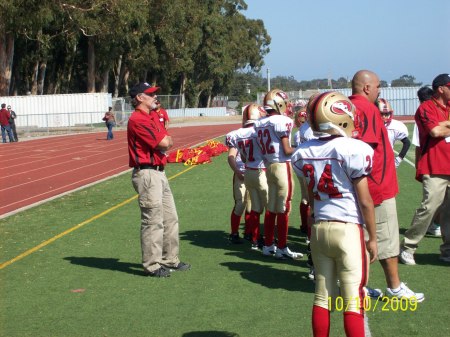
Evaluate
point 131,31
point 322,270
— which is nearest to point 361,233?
point 322,270

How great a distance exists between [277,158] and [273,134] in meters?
0.29

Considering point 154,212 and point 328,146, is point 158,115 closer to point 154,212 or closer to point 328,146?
point 154,212

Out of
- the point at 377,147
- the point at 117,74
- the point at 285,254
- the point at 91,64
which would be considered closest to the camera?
the point at 377,147

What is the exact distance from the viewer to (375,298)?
683 centimetres

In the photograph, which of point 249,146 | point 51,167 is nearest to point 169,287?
point 249,146

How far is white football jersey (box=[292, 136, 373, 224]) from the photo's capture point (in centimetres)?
478

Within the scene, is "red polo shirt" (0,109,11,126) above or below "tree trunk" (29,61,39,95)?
below

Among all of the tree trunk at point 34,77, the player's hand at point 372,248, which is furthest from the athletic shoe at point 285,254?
the tree trunk at point 34,77

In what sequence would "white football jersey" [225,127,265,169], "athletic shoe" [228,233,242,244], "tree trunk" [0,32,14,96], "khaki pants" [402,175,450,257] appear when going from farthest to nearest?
1. "tree trunk" [0,32,14,96]
2. "athletic shoe" [228,233,242,244]
3. "white football jersey" [225,127,265,169]
4. "khaki pants" [402,175,450,257]

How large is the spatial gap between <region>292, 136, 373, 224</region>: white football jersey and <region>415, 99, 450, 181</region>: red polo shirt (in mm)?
3197

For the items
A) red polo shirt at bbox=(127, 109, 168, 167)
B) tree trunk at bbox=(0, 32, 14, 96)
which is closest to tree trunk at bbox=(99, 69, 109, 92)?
tree trunk at bbox=(0, 32, 14, 96)

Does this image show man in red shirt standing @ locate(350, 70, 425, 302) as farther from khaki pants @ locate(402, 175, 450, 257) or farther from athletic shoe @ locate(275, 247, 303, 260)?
athletic shoe @ locate(275, 247, 303, 260)

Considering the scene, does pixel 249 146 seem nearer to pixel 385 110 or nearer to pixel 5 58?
pixel 385 110

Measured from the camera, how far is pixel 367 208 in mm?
4910
